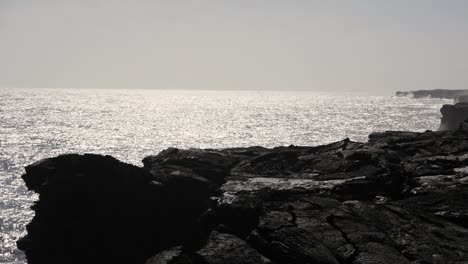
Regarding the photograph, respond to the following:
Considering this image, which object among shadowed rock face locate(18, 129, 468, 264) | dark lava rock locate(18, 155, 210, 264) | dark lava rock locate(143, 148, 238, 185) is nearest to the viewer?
shadowed rock face locate(18, 129, 468, 264)

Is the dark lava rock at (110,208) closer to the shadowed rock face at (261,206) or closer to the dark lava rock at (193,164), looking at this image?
the shadowed rock face at (261,206)

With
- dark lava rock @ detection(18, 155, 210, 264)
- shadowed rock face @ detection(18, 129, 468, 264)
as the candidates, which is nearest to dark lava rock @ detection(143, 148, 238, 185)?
shadowed rock face @ detection(18, 129, 468, 264)

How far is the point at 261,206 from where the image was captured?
1778 centimetres

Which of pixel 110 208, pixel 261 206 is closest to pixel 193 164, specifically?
pixel 110 208

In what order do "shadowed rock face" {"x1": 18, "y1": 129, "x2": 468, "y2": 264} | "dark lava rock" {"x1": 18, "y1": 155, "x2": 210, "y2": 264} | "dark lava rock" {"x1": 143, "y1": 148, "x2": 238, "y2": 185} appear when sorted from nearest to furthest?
"shadowed rock face" {"x1": 18, "y1": 129, "x2": 468, "y2": 264} < "dark lava rock" {"x1": 18, "y1": 155, "x2": 210, "y2": 264} < "dark lava rock" {"x1": 143, "y1": 148, "x2": 238, "y2": 185}

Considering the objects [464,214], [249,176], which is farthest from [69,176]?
[464,214]

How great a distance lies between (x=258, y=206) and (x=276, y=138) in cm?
11556

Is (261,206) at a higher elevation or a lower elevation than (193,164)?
higher

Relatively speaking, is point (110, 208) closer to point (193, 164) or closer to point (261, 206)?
point (193, 164)

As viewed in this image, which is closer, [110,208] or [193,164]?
[110,208]

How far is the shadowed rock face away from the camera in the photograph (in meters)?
14.1

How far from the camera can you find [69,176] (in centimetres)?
2448

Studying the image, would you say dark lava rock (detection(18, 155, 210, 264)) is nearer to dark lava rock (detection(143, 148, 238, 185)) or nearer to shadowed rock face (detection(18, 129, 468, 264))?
shadowed rock face (detection(18, 129, 468, 264))

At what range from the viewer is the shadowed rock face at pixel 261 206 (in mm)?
14141
